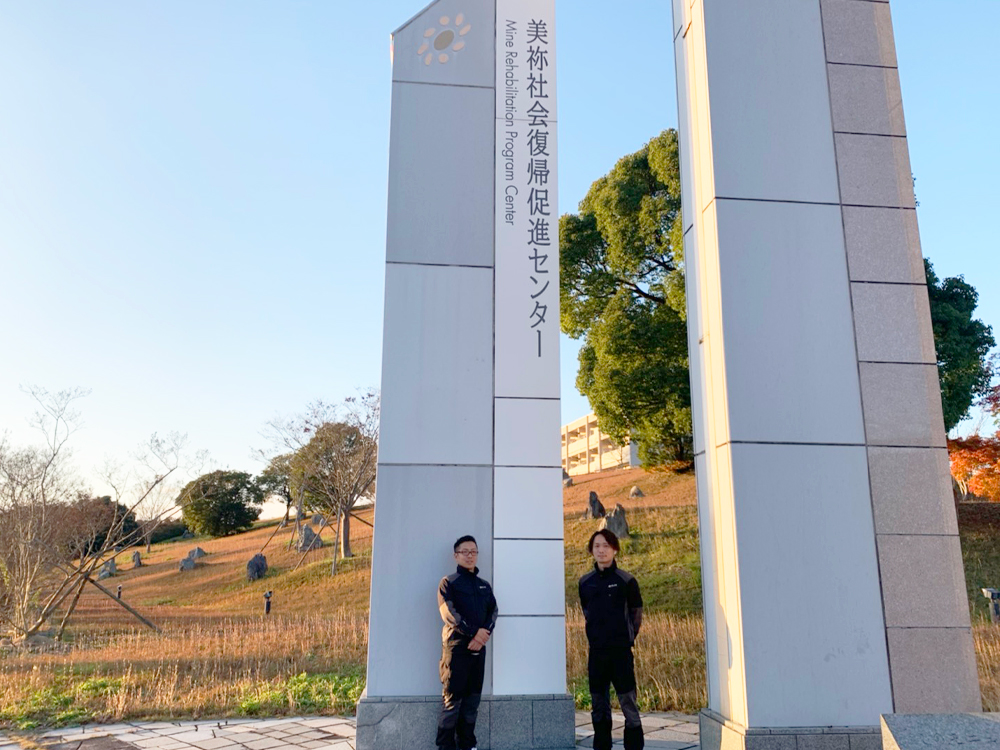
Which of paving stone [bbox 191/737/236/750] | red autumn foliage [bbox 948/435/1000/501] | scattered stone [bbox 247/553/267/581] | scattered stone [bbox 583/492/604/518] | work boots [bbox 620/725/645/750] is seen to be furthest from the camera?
scattered stone [bbox 247/553/267/581]

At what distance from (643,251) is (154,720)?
1269 cm

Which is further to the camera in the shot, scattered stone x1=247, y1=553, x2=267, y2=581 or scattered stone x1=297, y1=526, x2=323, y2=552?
scattered stone x1=297, y1=526, x2=323, y2=552

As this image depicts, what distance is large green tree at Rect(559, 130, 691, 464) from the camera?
15.2 metres

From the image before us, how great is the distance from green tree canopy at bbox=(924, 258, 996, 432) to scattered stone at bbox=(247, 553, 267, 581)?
61.6 ft

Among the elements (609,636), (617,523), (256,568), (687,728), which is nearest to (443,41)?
(609,636)

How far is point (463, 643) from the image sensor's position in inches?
192

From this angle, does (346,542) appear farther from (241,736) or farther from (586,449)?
(586,449)

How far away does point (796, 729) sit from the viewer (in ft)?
14.9

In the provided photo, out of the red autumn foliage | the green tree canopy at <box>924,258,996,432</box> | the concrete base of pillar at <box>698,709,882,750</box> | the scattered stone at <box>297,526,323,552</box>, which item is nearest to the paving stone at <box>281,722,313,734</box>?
the concrete base of pillar at <box>698,709,882,750</box>

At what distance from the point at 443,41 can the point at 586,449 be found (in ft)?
118

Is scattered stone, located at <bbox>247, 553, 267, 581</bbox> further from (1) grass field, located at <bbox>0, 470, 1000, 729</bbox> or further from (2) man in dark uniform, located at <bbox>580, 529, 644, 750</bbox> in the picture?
(2) man in dark uniform, located at <bbox>580, 529, 644, 750</bbox>

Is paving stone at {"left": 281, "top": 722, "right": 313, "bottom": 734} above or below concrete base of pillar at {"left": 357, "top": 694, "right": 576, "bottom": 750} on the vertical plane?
below

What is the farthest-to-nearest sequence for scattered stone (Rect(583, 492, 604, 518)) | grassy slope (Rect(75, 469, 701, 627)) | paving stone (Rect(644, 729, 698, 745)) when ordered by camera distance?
scattered stone (Rect(583, 492, 604, 518)) < grassy slope (Rect(75, 469, 701, 627)) < paving stone (Rect(644, 729, 698, 745))

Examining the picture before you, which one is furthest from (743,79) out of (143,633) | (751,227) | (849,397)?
(143,633)
